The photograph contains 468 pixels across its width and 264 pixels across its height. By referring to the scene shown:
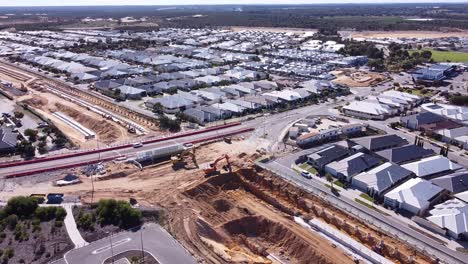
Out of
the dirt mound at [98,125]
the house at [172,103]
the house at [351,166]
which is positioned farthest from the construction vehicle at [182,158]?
the house at [172,103]

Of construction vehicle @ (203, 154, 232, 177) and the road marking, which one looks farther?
construction vehicle @ (203, 154, 232, 177)

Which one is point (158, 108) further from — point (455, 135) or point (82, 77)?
point (455, 135)

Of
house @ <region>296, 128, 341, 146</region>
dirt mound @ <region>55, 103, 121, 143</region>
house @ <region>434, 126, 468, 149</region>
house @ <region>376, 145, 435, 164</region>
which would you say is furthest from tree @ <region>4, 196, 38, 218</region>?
house @ <region>434, 126, 468, 149</region>

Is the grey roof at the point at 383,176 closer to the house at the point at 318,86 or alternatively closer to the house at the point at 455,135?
the house at the point at 455,135

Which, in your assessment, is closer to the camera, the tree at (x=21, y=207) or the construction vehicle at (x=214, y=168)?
the tree at (x=21, y=207)

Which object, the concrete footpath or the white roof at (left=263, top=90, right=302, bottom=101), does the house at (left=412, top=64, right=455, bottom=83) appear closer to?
the white roof at (left=263, top=90, right=302, bottom=101)

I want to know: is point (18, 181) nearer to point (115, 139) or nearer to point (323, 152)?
point (115, 139)

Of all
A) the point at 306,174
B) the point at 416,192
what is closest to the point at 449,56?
the point at 416,192
